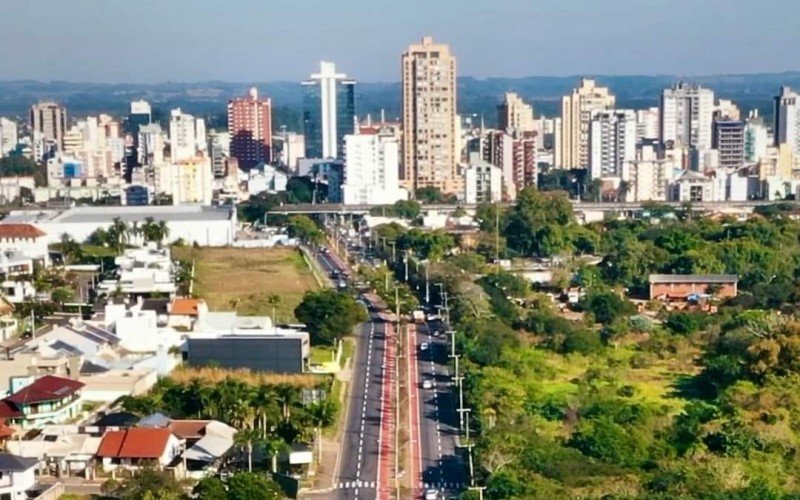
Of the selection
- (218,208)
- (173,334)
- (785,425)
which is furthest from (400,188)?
(785,425)

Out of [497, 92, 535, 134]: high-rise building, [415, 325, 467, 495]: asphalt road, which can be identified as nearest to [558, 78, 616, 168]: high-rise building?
[497, 92, 535, 134]: high-rise building

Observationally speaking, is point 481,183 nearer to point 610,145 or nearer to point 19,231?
point 610,145

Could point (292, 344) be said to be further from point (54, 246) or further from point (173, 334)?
point (54, 246)

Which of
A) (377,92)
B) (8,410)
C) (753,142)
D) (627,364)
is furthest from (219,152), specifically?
(377,92)

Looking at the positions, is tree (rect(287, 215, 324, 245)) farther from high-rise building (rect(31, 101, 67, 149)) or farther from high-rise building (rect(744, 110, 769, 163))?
high-rise building (rect(31, 101, 67, 149))

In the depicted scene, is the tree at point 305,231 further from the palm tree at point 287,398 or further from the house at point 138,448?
the house at point 138,448
